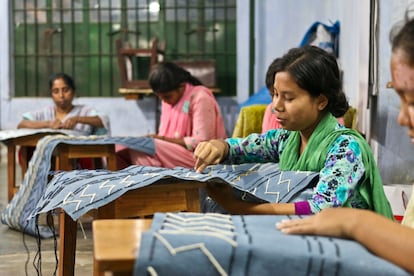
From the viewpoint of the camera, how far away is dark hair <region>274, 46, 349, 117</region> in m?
2.16

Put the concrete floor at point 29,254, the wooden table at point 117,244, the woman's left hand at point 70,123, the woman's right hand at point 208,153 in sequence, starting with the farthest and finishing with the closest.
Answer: the woman's left hand at point 70,123 → the concrete floor at point 29,254 → the woman's right hand at point 208,153 → the wooden table at point 117,244

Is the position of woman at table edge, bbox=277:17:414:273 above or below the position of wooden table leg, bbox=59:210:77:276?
above

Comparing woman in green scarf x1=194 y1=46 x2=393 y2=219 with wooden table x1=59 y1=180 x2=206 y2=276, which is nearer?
woman in green scarf x1=194 y1=46 x2=393 y2=219

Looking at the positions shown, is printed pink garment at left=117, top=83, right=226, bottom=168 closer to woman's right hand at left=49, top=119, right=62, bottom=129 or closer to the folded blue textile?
woman's right hand at left=49, top=119, right=62, bottom=129

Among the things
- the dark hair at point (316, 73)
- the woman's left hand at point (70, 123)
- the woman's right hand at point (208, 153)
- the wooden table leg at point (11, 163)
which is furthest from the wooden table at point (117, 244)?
the woman's left hand at point (70, 123)

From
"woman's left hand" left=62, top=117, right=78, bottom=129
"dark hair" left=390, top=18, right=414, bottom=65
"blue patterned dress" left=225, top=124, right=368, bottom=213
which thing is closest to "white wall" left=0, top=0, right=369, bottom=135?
"woman's left hand" left=62, top=117, right=78, bottom=129

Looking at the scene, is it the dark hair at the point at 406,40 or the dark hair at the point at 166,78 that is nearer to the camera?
the dark hair at the point at 406,40

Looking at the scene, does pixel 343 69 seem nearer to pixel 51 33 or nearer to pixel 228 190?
pixel 228 190

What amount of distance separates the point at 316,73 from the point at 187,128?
9.90 ft

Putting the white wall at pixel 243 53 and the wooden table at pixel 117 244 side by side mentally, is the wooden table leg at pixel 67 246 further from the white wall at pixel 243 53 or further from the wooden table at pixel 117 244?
the white wall at pixel 243 53

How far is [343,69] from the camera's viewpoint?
17.5 ft

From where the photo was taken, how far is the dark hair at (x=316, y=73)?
2164mm

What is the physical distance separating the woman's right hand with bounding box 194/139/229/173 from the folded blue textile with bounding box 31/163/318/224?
1.3 inches

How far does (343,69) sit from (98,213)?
357 cm
